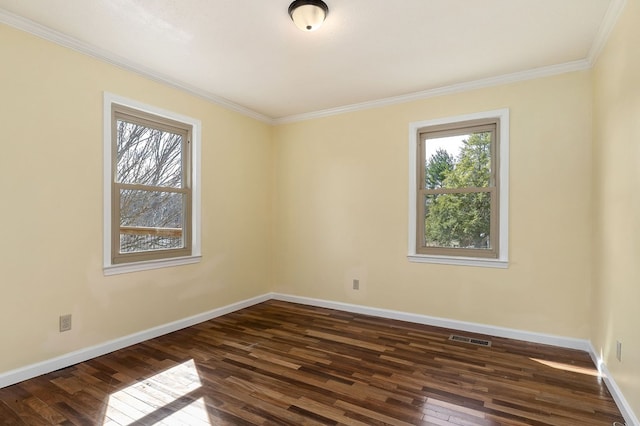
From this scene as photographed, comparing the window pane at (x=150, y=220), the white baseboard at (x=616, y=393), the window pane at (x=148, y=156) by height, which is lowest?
the white baseboard at (x=616, y=393)

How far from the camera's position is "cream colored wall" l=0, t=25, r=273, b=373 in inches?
95.7

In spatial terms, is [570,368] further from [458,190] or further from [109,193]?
[109,193]

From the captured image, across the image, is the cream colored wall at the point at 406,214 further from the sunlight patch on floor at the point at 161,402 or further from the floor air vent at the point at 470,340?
the sunlight patch on floor at the point at 161,402

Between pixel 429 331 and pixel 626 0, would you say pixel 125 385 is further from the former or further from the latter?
pixel 626 0

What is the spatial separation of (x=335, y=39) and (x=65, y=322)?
3220mm

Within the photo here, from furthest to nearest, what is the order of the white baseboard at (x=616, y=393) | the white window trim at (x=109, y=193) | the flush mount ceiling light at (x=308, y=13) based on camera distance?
the white window trim at (x=109, y=193) < the flush mount ceiling light at (x=308, y=13) < the white baseboard at (x=616, y=393)

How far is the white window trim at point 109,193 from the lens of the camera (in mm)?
2988

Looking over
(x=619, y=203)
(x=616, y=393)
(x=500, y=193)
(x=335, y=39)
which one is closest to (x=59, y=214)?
(x=335, y=39)

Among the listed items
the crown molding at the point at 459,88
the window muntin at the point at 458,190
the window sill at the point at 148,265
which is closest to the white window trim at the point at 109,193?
the window sill at the point at 148,265

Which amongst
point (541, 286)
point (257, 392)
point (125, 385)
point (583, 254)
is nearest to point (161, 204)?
point (125, 385)

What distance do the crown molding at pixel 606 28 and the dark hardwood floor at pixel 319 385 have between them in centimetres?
264

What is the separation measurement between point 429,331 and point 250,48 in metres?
3.35

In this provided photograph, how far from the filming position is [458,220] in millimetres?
3754

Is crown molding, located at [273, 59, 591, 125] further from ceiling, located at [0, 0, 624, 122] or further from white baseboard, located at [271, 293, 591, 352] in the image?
white baseboard, located at [271, 293, 591, 352]
